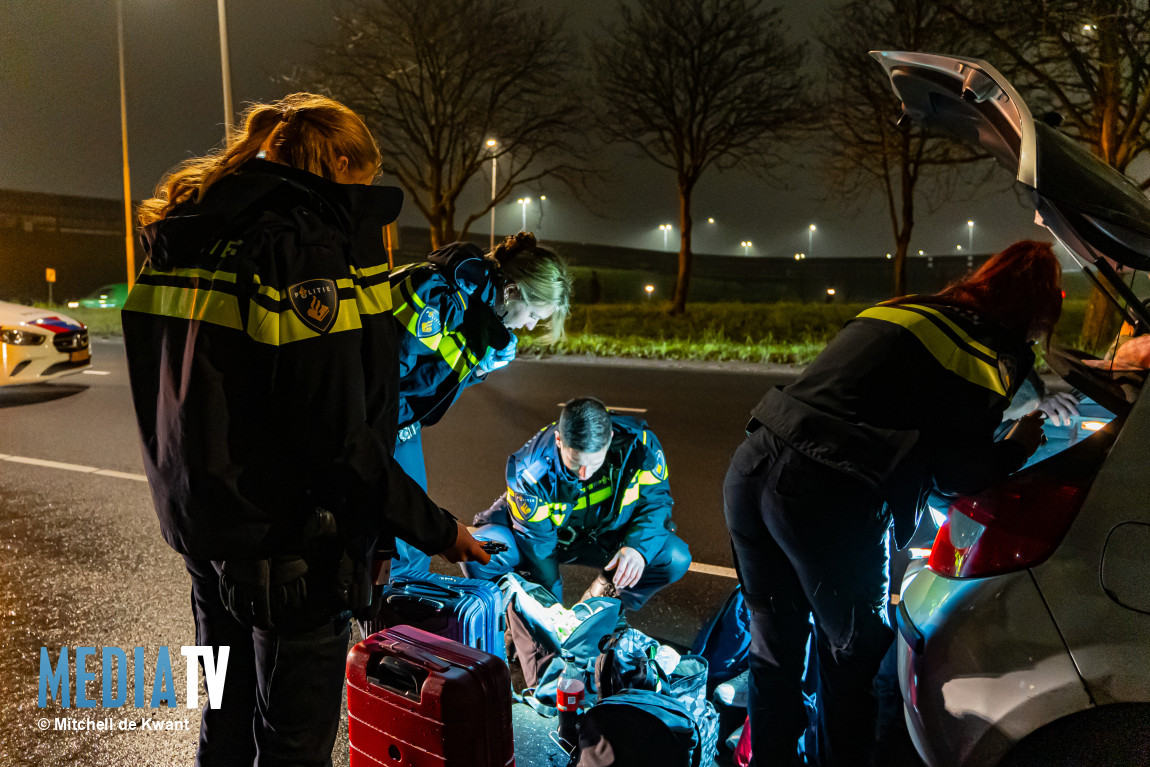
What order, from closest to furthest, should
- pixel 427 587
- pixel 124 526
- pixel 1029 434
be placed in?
1. pixel 1029 434
2. pixel 427 587
3. pixel 124 526

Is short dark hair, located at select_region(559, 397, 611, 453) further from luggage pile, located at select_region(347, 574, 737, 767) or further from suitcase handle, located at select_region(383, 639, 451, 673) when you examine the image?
suitcase handle, located at select_region(383, 639, 451, 673)

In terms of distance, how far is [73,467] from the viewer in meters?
6.82

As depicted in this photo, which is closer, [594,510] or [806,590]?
[806,590]

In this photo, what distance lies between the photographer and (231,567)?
1.56 metres

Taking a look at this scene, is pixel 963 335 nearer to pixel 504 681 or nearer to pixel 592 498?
pixel 504 681

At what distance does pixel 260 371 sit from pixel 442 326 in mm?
1151

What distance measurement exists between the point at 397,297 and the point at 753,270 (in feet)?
130

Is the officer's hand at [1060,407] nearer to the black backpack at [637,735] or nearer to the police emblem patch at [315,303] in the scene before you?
the black backpack at [637,735]

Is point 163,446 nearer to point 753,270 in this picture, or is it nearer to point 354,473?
point 354,473

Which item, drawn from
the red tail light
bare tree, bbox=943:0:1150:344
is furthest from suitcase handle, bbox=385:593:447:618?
bare tree, bbox=943:0:1150:344

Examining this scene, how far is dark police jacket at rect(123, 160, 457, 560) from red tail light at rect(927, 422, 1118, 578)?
130cm

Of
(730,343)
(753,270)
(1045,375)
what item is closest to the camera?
(1045,375)

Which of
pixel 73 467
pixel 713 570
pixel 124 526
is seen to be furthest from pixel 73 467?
pixel 713 570

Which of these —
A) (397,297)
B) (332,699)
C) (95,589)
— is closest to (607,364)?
(95,589)
